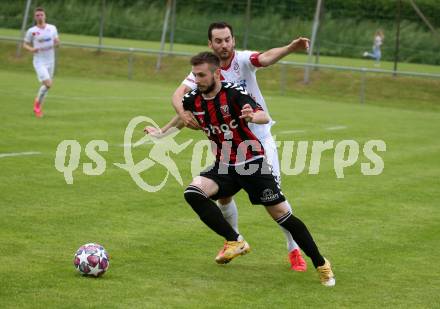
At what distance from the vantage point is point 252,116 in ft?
24.0

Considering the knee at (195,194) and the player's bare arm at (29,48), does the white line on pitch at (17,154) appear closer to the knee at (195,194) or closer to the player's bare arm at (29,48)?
the knee at (195,194)

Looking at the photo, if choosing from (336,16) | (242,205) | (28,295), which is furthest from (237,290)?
(336,16)

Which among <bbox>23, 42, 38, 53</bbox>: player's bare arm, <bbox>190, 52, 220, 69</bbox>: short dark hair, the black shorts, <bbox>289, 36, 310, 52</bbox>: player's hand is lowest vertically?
<bbox>23, 42, 38, 53</bbox>: player's bare arm

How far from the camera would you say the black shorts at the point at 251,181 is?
25.4ft

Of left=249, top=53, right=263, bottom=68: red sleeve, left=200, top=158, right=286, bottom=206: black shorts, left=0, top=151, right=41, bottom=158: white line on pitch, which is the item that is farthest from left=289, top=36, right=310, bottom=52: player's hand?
left=0, top=151, right=41, bottom=158: white line on pitch

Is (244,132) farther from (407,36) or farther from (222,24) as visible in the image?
(407,36)

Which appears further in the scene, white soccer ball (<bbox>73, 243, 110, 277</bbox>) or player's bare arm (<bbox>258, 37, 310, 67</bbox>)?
player's bare arm (<bbox>258, 37, 310, 67</bbox>)

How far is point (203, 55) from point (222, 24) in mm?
741

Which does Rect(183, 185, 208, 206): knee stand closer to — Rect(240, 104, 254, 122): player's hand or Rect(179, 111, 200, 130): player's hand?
Rect(179, 111, 200, 130): player's hand

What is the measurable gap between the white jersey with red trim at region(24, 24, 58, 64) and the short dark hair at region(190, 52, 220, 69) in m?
15.0

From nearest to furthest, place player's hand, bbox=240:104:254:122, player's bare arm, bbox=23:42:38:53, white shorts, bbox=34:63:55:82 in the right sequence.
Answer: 1. player's hand, bbox=240:104:254:122
2. white shorts, bbox=34:63:55:82
3. player's bare arm, bbox=23:42:38:53

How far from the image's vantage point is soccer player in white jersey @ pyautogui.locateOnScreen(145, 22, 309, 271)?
8.22 meters

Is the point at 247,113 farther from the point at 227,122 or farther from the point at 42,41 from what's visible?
the point at 42,41

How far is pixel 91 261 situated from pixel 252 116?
1826 mm
